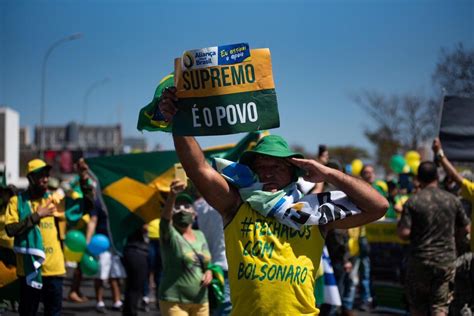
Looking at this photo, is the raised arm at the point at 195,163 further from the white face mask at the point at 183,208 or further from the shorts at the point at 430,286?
the shorts at the point at 430,286

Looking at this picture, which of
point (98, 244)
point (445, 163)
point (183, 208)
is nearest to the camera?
point (183, 208)

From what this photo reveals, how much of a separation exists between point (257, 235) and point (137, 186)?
5.09 meters

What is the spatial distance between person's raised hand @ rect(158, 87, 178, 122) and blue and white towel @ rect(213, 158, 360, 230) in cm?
47

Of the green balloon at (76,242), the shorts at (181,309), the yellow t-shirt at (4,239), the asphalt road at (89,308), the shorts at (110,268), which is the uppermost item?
the yellow t-shirt at (4,239)

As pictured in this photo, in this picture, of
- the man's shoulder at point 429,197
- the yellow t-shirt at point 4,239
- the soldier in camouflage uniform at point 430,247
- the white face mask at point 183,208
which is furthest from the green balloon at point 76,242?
the man's shoulder at point 429,197

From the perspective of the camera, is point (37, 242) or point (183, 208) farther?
point (37, 242)

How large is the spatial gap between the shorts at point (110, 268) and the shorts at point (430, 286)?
18.4 feet

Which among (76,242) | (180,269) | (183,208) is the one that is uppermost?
(183,208)

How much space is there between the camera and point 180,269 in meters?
6.22

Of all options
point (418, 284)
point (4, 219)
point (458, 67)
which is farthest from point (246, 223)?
point (458, 67)

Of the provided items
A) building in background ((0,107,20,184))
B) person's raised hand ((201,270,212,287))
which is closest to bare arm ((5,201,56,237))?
person's raised hand ((201,270,212,287))

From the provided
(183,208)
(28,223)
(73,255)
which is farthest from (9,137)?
(183,208)

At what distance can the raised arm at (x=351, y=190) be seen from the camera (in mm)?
3502

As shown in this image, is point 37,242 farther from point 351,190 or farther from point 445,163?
point 445,163
